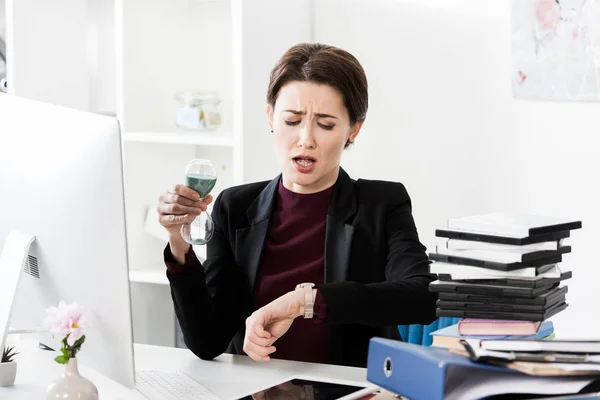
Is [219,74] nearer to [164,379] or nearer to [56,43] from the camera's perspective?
[56,43]

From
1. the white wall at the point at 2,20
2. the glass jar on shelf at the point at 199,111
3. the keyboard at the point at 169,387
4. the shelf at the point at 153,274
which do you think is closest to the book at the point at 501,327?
the keyboard at the point at 169,387

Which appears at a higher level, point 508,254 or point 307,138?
point 307,138

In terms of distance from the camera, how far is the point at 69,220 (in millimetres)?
1540

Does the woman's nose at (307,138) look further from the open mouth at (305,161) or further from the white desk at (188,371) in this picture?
the white desk at (188,371)

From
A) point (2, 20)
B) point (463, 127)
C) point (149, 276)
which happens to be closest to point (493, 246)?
point (463, 127)

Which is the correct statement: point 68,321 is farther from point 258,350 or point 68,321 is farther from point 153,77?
point 153,77

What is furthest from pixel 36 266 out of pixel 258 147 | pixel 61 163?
pixel 258 147

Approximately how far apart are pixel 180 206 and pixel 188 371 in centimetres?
34

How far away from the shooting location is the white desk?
5.73 ft

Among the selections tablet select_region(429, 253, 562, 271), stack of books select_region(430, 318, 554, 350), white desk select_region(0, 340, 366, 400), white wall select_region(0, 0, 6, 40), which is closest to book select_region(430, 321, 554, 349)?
stack of books select_region(430, 318, 554, 350)

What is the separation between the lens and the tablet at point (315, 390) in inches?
64.7

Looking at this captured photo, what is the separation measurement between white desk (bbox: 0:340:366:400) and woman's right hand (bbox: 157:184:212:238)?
314 mm

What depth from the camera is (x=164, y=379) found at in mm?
1832

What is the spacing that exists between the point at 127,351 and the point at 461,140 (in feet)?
6.14
